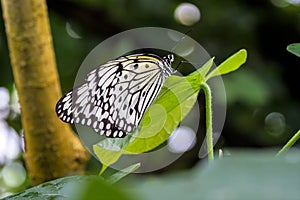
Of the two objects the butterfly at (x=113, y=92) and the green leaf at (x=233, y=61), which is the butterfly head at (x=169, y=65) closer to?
the butterfly at (x=113, y=92)

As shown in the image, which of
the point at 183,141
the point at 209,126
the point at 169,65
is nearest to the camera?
the point at 209,126

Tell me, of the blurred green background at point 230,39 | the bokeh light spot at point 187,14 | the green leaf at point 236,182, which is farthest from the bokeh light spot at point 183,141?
the green leaf at point 236,182

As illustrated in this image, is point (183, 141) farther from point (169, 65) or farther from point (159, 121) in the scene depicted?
point (159, 121)

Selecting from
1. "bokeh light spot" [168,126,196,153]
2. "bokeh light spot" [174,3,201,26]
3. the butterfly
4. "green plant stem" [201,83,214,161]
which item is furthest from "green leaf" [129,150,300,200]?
"bokeh light spot" [174,3,201,26]

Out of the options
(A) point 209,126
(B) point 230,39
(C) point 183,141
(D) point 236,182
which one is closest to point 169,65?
(A) point 209,126

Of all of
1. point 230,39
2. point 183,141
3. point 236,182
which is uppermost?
point 236,182

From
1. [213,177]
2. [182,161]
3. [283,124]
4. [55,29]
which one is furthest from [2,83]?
[213,177]

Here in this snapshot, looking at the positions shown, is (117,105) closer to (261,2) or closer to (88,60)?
(88,60)
